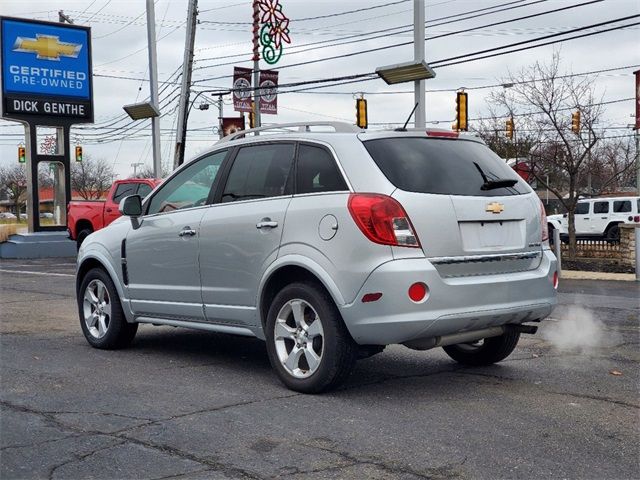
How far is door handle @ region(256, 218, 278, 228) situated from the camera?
5867mm

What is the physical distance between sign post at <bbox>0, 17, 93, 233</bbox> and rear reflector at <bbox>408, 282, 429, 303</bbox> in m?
23.2

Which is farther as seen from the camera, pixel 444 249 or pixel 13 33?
pixel 13 33

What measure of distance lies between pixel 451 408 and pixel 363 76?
22553mm

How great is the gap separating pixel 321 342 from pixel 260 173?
147cm

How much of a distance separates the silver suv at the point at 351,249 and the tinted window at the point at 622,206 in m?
27.1

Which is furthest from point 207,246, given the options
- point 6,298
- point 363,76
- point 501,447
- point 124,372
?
point 363,76

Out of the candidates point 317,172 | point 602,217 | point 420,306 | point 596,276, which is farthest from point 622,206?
point 420,306

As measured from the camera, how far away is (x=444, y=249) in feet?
17.7

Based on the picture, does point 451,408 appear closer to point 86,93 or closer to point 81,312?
point 81,312

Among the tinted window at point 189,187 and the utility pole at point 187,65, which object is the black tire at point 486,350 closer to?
the tinted window at point 189,187

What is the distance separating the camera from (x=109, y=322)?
748 centimetres

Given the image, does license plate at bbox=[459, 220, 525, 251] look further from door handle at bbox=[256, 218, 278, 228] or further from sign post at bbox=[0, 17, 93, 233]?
sign post at bbox=[0, 17, 93, 233]

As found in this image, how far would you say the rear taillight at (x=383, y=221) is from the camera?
5266 mm

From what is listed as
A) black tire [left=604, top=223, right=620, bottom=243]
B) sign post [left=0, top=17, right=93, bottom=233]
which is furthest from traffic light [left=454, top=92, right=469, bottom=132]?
sign post [left=0, top=17, right=93, bottom=233]
